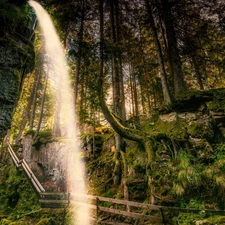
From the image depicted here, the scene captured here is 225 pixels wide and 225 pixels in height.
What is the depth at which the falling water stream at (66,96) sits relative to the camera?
807cm

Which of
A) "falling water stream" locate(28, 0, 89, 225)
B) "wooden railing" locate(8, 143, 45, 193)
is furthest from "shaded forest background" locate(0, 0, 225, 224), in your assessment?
"wooden railing" locate(8, 143, 45, 193)

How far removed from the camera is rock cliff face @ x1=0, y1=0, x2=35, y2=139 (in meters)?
4.84

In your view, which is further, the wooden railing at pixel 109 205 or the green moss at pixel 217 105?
the green moss at pixel 217 105

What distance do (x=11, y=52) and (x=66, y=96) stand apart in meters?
11.6

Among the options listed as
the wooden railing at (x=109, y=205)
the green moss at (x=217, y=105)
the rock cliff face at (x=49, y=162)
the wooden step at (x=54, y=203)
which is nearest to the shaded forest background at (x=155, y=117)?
the green moss at (x=217, y=105)

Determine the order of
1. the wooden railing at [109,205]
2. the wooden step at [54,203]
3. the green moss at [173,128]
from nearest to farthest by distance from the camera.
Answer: the wooden railing at [109,205] < the green moss at [173,128] < the wooden step at [54,203]

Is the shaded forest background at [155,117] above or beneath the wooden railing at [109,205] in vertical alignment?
above

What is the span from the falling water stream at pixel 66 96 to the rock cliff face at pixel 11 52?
0.96 metres

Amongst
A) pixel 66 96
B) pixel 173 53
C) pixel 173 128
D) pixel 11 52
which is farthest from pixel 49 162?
pixel 173 53

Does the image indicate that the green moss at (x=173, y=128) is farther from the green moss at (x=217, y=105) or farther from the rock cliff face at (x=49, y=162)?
the rock cliff face at (x=49, y=162)

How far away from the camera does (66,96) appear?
16.6 metres

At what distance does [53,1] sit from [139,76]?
1030 centimetres

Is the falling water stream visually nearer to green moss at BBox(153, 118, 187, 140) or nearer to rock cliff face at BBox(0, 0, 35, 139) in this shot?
rock cliff face at BBox(0, 0, 35, 139)

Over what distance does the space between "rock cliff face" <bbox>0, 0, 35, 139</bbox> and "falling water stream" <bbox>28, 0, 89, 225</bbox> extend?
0.96 m
